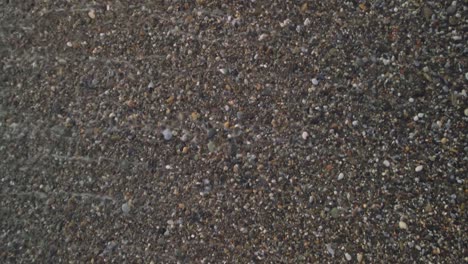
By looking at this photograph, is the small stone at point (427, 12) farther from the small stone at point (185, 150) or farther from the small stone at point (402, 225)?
the small stone at point (185, 150)

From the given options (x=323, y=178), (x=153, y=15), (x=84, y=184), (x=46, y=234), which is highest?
(x=153, y=15)

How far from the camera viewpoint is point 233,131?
1.58 meters

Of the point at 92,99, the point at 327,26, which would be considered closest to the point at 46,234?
the point at 92,99

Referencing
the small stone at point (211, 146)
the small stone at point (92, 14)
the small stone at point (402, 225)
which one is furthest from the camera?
the small stone at point (92, 14)

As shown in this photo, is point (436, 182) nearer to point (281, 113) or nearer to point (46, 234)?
point (281, 113)

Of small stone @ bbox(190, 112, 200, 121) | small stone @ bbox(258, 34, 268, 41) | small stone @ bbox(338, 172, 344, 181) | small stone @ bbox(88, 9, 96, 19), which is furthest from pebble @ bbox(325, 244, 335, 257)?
small stone @ bbox(88, 9, 96, 19)

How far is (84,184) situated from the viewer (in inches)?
65.0

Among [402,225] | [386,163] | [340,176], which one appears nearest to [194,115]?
[340,176]

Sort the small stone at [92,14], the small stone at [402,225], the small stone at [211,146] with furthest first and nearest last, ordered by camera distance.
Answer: the small stone at [92,14], the small stone at [211,146], the small stone at [402,225]

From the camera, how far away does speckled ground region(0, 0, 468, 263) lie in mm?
1450

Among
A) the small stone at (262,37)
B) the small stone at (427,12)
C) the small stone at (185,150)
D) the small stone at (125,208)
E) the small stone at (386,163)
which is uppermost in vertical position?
the small stone at (427,12)

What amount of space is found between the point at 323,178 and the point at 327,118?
19 centimetres

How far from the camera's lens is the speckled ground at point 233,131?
145 centimetres

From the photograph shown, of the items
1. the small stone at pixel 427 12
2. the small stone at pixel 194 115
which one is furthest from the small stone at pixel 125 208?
the small stone at pixel 427 12
